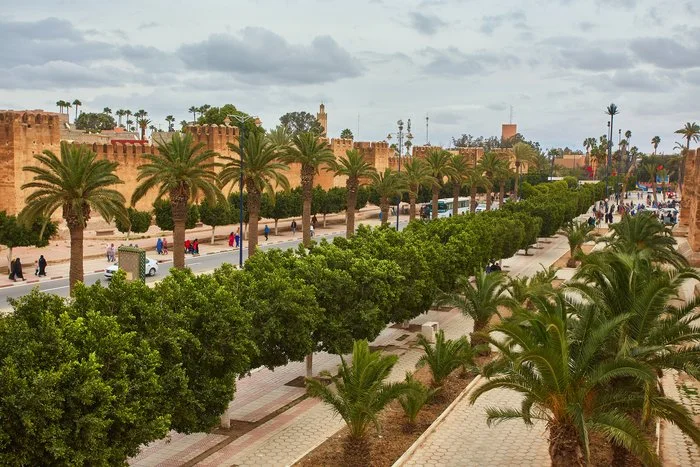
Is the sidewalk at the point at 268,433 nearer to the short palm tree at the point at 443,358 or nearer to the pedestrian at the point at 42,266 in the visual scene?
the short palm tree at the point at 443,358

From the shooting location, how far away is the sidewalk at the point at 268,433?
36.9 feet

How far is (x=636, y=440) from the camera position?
819cm

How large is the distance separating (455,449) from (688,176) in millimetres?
32718

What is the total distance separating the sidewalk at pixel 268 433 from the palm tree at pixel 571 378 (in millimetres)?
2336

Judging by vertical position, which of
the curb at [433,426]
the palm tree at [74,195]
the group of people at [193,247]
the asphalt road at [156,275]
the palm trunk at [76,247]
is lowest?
the curb at [433,426]

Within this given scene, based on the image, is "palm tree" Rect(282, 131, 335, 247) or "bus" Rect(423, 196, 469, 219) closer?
"palm tree" Rect(282, 131, 335, 247)

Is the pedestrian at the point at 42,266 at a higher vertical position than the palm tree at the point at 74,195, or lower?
lower

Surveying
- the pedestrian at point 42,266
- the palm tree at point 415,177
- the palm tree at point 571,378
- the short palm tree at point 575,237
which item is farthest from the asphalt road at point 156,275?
the short palm tree at point 575,237

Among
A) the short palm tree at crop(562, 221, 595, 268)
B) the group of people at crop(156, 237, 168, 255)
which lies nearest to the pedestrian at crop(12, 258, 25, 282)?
the group of people at crop(156, 237, 168, 255)

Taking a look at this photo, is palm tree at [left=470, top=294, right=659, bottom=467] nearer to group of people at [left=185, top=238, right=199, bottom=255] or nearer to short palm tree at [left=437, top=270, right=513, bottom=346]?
short palm tree at [left=437, top=270, right=513, bottom=346]

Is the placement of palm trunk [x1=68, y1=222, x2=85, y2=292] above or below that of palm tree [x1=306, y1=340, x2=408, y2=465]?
above

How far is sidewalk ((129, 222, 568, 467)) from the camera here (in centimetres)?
1123

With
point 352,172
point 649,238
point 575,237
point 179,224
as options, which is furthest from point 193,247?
point 649,238

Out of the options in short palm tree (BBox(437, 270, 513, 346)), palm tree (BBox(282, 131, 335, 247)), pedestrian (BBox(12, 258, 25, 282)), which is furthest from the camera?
palm tree (BBox(282, 131, 335, 247))
